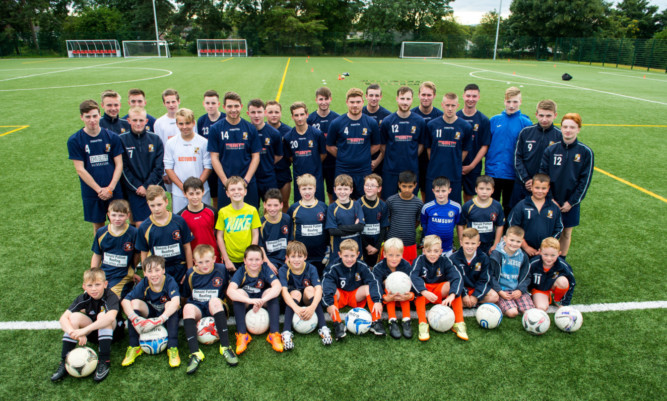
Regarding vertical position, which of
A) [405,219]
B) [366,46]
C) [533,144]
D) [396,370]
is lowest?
[396,370]

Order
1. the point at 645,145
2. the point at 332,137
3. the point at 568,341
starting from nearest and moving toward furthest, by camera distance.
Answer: the point at 568,341 < the point at 332,137 < the point at 645,145

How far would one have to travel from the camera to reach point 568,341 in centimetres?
411

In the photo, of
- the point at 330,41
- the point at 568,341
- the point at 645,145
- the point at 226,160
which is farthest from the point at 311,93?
the point at 330,41

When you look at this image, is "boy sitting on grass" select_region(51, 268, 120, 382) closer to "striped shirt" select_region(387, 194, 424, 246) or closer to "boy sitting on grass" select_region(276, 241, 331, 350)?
"boy sitting on grass" select_region(276, 241, 331, 350)

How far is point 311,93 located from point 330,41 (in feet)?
132

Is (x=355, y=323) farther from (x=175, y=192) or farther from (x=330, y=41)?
(x=330, y=41)

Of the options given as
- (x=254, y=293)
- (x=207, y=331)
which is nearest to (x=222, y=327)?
(x=207, y=331)

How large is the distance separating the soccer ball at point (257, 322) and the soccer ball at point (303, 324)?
0.97 feet

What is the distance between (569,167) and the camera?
5086 mm

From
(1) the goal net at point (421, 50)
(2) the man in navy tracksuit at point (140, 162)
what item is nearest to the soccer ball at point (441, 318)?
(2) the man in navy tracksuit at point (140, 162)

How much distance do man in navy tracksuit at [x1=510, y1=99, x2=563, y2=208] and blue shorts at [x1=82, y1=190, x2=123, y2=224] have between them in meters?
5.39

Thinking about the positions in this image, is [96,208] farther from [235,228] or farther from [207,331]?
[207,331]

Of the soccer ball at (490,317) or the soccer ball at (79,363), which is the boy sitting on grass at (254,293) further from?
the soccer ball at (490,317)

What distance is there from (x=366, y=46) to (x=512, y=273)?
2167 inches
